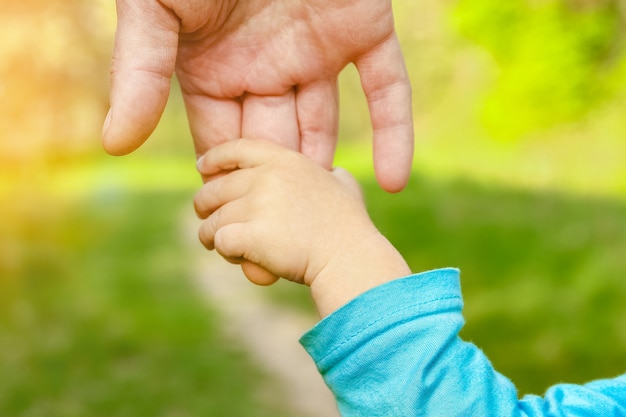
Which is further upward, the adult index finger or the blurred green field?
the blurred green field

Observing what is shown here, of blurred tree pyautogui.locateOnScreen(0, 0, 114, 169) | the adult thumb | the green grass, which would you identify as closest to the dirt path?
the green grass

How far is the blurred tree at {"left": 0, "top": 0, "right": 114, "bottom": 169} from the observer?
620 centimetres

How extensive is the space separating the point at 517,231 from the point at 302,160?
11.9 ft

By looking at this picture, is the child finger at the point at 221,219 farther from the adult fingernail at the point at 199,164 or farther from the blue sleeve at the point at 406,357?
the blue sleeve at the point at 406,357

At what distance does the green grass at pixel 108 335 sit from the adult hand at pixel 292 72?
2.07m

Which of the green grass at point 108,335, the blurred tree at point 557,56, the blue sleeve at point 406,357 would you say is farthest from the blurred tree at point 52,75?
the blue sleeve at point 406,357

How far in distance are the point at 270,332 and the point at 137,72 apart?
324 cm

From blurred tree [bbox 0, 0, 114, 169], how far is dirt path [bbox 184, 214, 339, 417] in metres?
2.08

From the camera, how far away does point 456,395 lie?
38.9 inches

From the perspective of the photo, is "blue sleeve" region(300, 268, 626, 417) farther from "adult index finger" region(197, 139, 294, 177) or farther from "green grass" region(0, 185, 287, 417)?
"green grass" region(0, 185, 287, 417)

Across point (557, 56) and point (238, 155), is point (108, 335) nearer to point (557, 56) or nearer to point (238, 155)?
point (238, 155)

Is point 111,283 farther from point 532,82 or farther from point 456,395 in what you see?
point 456,395

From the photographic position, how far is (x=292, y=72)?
1.24 metres

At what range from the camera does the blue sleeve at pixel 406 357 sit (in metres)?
0.98
